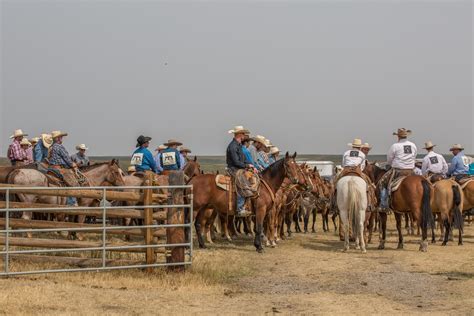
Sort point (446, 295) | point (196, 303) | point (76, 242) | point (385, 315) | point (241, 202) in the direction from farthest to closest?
point (241, 202) → point (76, 242) → point (446, 295) → point (196, 303) → point (385, 315)

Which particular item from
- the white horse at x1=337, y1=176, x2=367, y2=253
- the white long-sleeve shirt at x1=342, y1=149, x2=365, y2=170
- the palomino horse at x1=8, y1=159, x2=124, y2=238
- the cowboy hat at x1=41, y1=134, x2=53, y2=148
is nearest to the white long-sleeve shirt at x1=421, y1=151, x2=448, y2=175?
the white long-sleeve shirt at x1=342, y1=149, x2=365, y2=170

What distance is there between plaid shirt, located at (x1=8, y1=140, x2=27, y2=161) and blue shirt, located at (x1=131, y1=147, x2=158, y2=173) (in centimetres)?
363

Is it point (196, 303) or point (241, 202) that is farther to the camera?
point (241, 202)

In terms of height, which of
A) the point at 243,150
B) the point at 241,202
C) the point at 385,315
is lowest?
the point at 385,315

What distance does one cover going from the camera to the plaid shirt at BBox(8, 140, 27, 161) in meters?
21.6

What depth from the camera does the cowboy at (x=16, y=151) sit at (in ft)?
70.9

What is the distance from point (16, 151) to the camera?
21656 millimetres

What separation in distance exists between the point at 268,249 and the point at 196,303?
24.8 ft

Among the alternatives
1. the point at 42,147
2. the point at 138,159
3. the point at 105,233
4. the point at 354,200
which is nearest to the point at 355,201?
the point at 354,200

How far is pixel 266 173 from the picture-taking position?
18250 mm

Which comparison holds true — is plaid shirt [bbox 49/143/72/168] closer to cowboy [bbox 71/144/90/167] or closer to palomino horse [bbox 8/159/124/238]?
palomino horse [bbox 8/159/124/238]

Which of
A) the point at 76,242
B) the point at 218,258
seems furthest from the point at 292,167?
the point at 76,242

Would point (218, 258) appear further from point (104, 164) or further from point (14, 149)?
point (14, 149)

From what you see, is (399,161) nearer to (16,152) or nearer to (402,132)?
(402,132)
